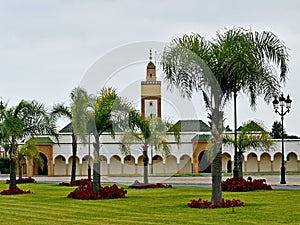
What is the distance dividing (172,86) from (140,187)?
13.9 metres

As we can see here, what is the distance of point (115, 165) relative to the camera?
69.3m

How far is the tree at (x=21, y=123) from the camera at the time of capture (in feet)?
95.5

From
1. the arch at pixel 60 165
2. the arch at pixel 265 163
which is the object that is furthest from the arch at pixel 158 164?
the arch at pixel 265 163

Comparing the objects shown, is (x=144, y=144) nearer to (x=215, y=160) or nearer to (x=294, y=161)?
(x=215, y=160)

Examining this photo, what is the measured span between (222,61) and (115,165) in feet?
170

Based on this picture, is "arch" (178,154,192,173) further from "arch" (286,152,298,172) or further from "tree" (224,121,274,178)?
"tree" (224,121,274,178)

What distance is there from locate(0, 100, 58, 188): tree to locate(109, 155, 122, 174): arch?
38.4m

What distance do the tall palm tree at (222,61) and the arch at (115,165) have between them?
50087 millimetres

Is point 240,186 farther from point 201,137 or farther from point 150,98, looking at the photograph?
point 150,98

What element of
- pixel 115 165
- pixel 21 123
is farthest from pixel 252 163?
pixel 21 123

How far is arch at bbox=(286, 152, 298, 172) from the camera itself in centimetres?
6794

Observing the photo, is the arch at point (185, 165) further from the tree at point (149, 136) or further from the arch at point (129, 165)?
the tree at point (149, 136)

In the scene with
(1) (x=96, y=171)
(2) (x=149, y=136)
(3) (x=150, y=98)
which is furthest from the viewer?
(3) (x=150, y=98)

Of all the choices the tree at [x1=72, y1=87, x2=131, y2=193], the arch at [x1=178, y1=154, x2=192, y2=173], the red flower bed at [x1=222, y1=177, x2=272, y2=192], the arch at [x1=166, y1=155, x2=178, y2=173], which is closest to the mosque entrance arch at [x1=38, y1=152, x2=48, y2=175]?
the arch at [x1=166, y1=155, x2=178, y2=173]
